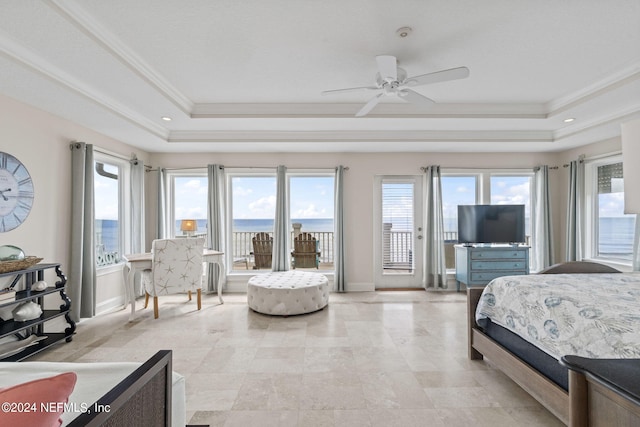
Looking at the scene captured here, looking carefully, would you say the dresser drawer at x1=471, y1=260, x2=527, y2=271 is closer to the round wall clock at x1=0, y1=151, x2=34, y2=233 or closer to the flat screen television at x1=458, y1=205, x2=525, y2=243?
the flat screen television at x1=458, y1=205, x2=525, y2=243

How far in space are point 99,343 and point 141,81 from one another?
8.72 feet

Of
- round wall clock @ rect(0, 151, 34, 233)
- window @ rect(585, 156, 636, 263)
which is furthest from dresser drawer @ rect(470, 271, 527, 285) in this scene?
round wall clock @ rect(0, 151, 34, 233)

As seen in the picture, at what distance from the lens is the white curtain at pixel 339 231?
201 inches

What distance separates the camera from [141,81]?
9.32 ft

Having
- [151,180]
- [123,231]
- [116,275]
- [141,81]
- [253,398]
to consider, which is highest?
[141,81]

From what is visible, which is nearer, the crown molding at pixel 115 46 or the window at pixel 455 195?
the crown molding at pixel 115 46

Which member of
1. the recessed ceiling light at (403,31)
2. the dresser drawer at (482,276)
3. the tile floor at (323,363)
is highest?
the recessed ceiling light at (403,31)

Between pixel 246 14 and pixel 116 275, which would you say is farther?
pixel 116 275

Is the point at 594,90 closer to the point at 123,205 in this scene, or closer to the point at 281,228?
the point at 281,228

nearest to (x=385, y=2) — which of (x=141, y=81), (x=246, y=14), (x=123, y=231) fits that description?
(x=246, y=14)

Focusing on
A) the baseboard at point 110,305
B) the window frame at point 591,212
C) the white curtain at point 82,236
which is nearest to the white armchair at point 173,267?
the white curtain at point 82,236

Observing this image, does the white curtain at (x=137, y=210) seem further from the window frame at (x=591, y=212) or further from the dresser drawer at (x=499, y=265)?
the window frame at (x=591, y=212)

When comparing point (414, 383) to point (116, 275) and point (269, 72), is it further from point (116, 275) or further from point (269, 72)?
point (116, 275)

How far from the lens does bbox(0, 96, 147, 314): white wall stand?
297 centimetres
